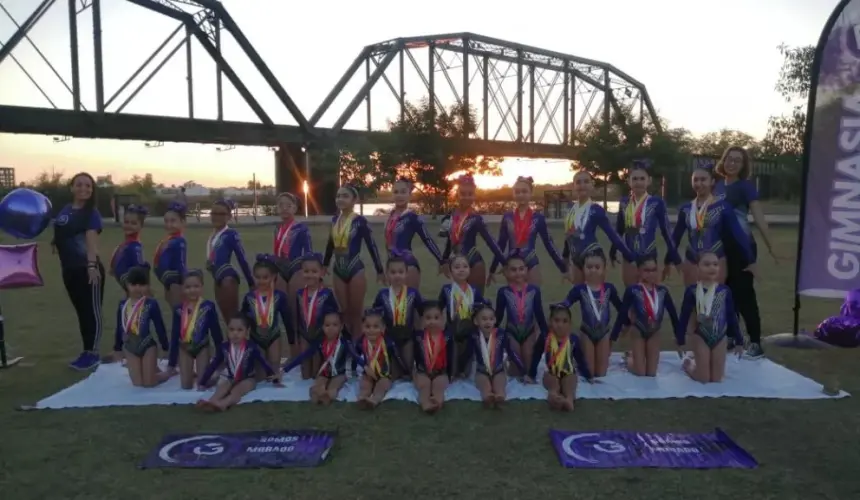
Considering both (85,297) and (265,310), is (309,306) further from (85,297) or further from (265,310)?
(85,297)

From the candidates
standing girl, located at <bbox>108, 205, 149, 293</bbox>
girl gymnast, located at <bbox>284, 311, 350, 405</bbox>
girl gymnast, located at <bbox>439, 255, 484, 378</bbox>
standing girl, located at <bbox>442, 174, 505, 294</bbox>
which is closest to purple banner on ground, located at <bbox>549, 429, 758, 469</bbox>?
girl gymnast, located at <bbox>439, 255, 484, 378</bbox>

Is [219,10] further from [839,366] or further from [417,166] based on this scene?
[839,366]

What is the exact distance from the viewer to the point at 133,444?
177 inches

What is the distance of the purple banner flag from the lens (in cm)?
684

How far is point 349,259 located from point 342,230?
318mm

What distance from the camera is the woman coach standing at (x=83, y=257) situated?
6.59m

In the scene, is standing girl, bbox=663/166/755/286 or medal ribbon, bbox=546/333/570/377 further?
standing girl, bbox=663/166/755/286

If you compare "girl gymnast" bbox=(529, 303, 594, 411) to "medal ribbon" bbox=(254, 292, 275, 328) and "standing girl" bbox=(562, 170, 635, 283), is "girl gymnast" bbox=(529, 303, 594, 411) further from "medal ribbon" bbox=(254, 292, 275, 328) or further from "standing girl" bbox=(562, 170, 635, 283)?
"medal ribbon" bbox=(254, 292, 275, 328)

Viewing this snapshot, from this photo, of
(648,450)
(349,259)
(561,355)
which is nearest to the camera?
(648,450)

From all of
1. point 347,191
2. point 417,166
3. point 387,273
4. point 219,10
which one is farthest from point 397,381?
point 219,10

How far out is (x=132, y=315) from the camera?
5.99 metres

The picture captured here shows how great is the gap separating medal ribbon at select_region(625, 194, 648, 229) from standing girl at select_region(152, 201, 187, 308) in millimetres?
4675

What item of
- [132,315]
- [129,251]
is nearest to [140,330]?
[132,315]

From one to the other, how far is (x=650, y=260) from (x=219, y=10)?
143 feet
